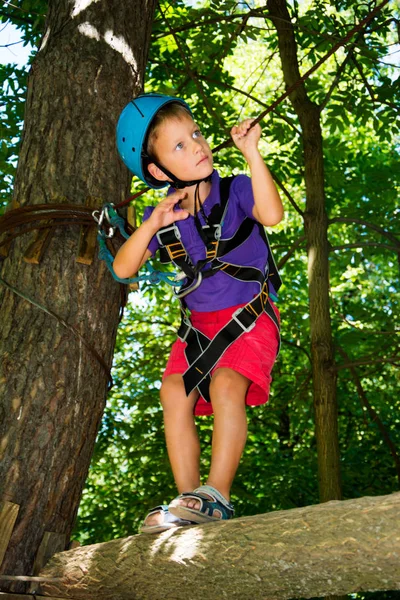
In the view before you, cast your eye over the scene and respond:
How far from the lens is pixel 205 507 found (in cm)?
242

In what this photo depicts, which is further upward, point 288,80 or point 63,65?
point 288,80

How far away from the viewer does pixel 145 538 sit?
2299 mm

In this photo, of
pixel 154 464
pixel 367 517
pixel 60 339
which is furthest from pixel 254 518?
pixel 154 464

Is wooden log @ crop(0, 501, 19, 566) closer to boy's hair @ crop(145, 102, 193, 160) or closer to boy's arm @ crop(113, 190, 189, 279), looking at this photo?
boy's arm @ crop(113, 190, 189, 279)

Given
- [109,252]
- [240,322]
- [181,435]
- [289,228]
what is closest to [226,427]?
[181,435]

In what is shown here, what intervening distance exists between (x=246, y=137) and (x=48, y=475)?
4.52 ft

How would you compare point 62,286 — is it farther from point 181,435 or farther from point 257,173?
point 257,173

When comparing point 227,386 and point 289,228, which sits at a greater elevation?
point 289,228

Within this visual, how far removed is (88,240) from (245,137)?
0.77 meters

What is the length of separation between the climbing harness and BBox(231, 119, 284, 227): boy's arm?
191 millimetres

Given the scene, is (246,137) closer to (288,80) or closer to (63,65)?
(63,65)

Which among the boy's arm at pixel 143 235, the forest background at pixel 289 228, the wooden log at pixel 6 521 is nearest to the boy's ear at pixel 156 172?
the boy's arm at pixel 143 235

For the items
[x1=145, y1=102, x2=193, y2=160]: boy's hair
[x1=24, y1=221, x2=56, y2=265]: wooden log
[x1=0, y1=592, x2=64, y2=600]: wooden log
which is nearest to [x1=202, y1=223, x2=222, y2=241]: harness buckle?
[x1=145, y1=102, x2=193, y2=160]: boy's hair

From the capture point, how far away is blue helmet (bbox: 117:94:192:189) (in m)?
2.84
